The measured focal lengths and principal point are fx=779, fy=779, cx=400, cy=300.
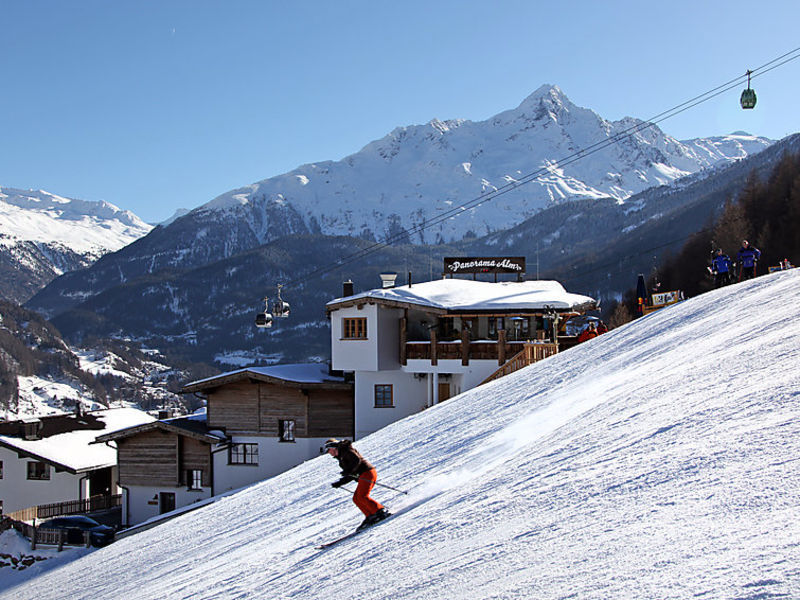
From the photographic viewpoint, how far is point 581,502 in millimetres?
6613

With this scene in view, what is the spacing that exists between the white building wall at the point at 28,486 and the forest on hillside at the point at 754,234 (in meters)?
47.9

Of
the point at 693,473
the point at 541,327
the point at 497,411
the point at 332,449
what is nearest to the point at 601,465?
the point at 693,473

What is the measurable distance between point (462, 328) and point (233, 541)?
957 inches

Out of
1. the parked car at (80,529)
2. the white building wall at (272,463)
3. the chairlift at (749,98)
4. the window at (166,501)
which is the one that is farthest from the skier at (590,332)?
the window at (166,501)

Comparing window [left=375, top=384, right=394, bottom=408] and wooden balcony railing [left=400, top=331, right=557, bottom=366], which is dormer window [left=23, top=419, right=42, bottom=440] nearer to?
window [left=375, top=384, right=394, bottom=408]

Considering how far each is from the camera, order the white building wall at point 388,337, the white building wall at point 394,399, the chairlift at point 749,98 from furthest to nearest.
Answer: the white building wall at point 394,399, the white building wall at point 388,337, the chairlift at point 749,98

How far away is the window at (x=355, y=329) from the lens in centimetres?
3438

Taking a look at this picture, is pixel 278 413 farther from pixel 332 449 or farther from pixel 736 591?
pixel 736 591

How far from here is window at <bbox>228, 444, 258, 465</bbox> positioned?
1412 inches

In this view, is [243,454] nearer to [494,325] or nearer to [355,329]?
[355,329]

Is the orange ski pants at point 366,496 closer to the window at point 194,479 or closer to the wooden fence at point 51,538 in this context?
the wooden fence at point 51,538

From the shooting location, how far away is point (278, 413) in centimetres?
3603

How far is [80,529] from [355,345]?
13.5 m

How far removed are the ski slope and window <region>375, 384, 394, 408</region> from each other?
19.3m
